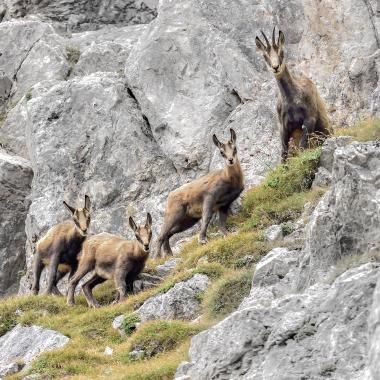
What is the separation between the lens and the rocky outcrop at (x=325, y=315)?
31.0ft

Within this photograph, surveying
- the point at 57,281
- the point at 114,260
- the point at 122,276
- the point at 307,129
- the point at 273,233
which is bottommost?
the point at 57,281

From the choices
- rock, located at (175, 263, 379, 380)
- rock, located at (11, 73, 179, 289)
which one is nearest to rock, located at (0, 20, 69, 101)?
rock, located at (11, 73, 179, 289)

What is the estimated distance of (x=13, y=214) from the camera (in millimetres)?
28953

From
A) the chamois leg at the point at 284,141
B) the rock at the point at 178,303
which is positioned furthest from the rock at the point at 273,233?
the chamois leg at the point at 284,141

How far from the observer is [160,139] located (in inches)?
1075

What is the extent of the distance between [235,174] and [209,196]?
2.76 ft

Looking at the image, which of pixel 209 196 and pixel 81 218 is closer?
pixel 209 196

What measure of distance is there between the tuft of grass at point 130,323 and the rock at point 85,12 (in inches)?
915

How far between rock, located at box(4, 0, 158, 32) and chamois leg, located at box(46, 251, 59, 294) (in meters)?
18.0

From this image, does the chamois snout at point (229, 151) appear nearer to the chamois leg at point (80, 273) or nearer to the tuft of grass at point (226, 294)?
the chamois leg at point (80, 273)

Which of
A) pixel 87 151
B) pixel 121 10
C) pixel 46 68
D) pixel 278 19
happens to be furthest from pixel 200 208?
pixel 121 10

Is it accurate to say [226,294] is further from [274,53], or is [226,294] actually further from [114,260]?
[274,53]

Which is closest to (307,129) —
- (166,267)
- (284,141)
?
(284,141)

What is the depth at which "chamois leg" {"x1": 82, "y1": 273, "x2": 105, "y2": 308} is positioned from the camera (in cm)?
2092
